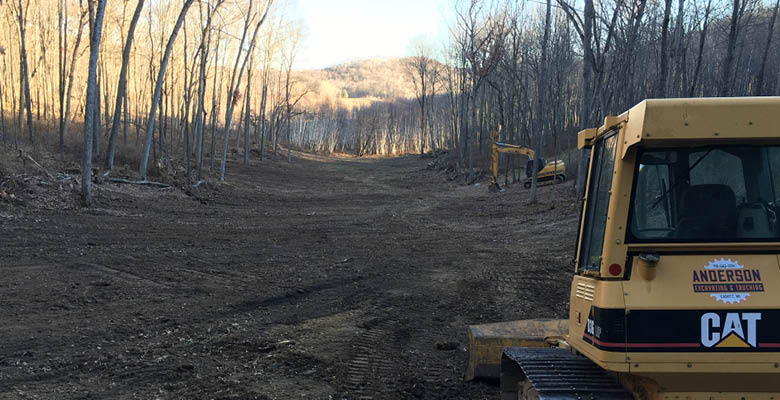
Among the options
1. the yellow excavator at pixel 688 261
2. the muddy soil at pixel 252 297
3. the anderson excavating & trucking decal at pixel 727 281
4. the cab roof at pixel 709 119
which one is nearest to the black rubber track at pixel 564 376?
the yellow excavator at pixel 688 261

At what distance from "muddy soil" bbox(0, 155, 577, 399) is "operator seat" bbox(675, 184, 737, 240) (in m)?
2.94

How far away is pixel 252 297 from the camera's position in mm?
9141

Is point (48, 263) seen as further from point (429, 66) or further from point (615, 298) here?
point (429, 66)

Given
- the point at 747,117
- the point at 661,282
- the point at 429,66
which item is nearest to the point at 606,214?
the point at 661,282

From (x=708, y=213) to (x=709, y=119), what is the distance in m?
0.55

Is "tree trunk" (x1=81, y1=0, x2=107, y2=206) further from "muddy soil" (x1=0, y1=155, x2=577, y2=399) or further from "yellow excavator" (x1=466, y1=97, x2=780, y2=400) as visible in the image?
"yellow excavator" (x1=466, y1=97, x2=780, y2=400)

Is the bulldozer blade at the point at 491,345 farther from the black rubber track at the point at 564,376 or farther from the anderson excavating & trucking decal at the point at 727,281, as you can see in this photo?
the anderson excavating & trucking decal at the point at 727,281

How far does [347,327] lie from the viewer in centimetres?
778

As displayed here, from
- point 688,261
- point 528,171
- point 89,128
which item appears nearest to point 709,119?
point 688,261

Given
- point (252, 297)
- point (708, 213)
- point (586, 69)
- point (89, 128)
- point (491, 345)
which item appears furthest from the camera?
point (586, 69)

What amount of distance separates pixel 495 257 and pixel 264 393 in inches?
348

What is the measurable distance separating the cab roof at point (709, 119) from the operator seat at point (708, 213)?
333mm

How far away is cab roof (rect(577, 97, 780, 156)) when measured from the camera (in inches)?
135

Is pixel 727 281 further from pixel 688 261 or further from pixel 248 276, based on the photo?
pixel 248 276
